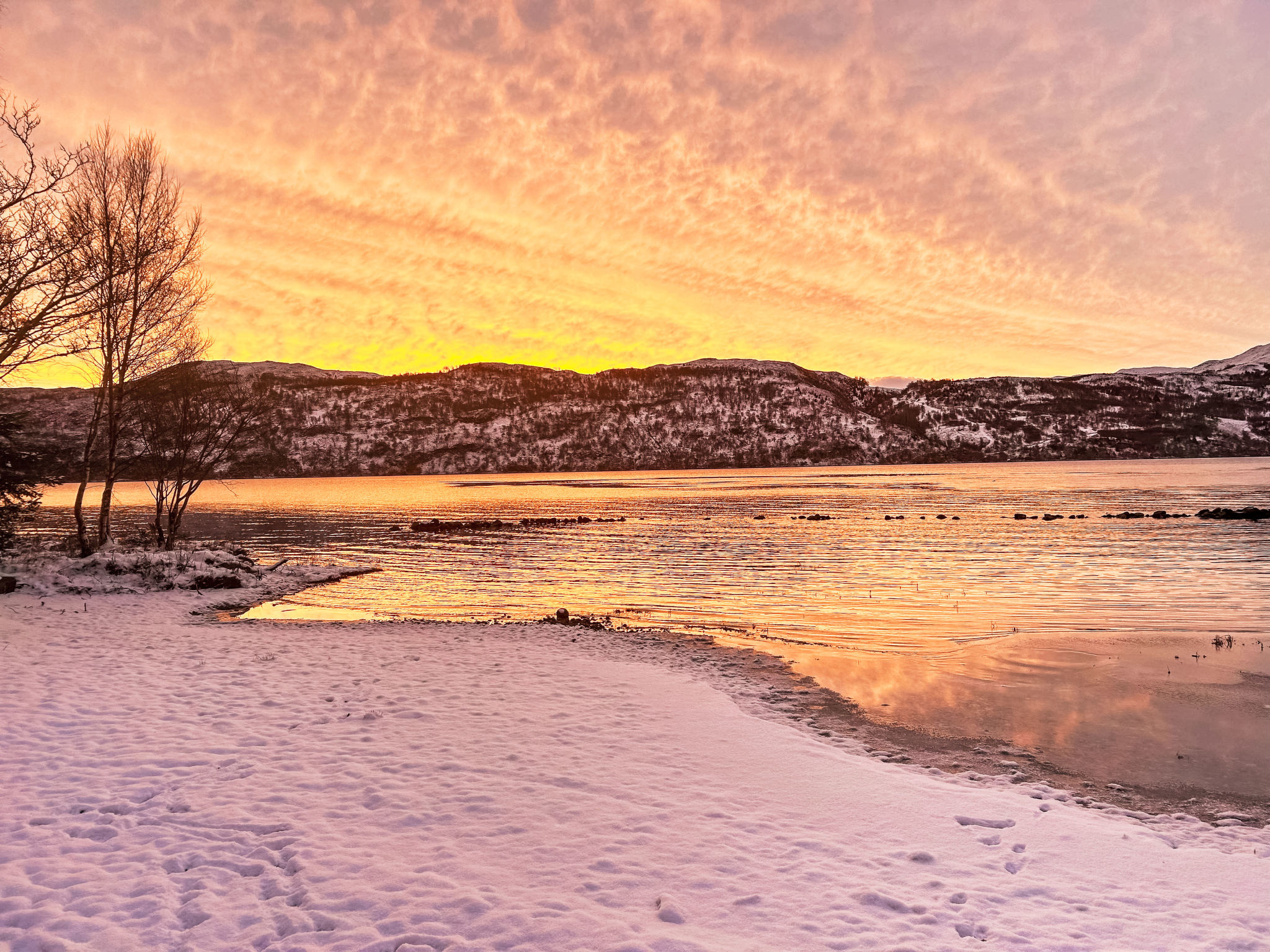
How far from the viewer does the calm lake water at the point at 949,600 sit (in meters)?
11.5

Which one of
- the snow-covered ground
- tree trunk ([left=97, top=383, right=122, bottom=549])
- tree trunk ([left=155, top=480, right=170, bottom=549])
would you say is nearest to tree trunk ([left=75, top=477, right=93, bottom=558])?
tree trunk ([left=97, top=383, right=122, bottom=549])

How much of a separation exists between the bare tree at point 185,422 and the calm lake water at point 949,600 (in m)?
7.95

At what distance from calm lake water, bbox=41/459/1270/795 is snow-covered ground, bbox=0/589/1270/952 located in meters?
3.21

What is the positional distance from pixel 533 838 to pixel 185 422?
29583 mm

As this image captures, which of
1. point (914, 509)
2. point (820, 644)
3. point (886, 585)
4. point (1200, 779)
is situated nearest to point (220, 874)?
point (1200, 779)

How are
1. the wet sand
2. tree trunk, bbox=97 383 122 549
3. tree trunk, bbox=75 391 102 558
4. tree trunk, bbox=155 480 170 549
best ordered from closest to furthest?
the wet sand, tree trunk, bbox=75 391 102 558, tree trunk, bbox=97 383 122 549, tree trunk, bbox=155 480 170 549

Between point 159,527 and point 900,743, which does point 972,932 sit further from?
point 159,527

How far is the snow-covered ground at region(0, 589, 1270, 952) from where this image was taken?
5500mm

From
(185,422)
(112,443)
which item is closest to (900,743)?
(112,443)

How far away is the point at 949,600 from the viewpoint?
2231 cm

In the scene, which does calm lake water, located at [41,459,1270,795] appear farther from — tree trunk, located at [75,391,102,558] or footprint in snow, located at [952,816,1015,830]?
tree trunk, located at [75,391,102,558]

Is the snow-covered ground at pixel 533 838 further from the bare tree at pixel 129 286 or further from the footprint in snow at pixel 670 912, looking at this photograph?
the bare tree at pixel 129 286

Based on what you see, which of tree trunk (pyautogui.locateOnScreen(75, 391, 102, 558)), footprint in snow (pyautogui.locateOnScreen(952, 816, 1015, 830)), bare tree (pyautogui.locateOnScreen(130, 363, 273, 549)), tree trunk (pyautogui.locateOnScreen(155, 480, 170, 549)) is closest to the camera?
footprint in snow (pyautogui.locateOnScreen(952, 816, 1015, 830))

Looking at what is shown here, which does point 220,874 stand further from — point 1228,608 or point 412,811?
point 1228,608
